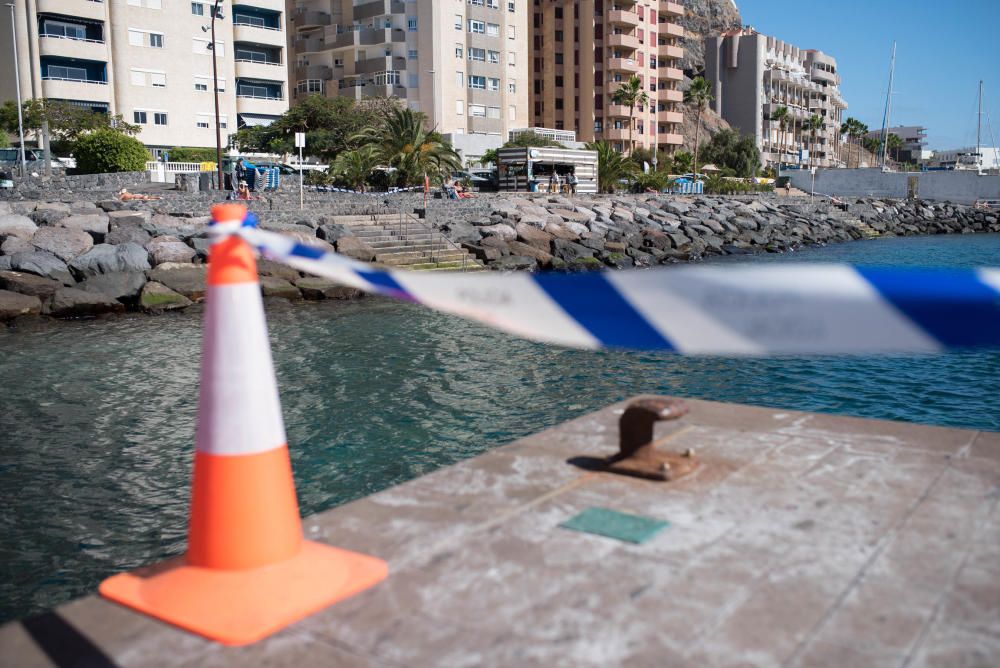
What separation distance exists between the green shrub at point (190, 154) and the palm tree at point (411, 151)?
14531 millimetres

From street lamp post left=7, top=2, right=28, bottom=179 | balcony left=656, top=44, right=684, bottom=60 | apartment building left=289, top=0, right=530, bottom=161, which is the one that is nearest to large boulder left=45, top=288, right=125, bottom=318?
street lamp post left=7, top=2, right=28, bottom=179

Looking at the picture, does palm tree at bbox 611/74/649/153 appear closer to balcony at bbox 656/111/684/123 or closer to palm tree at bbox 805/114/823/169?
balcony at bbox 656/111/684/123

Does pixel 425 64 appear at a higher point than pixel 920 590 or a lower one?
higher

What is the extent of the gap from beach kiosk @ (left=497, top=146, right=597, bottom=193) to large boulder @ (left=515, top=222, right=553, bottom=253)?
14.8 metres

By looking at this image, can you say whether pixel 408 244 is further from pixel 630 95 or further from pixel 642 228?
pixel 630 95

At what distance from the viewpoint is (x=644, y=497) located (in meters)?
4.29

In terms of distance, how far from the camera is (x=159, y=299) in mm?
20656

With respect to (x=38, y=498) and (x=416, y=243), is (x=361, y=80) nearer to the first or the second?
(x=416, y=243)

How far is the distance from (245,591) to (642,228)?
121 feet

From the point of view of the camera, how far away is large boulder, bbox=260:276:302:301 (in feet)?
73.4

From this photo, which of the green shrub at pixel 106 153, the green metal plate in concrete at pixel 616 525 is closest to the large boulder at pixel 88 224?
the green shrub at pixel 106 153

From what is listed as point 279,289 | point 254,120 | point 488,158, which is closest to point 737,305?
point 279,289

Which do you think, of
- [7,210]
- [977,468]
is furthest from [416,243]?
[977,468]

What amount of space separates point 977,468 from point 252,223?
3.96 m
